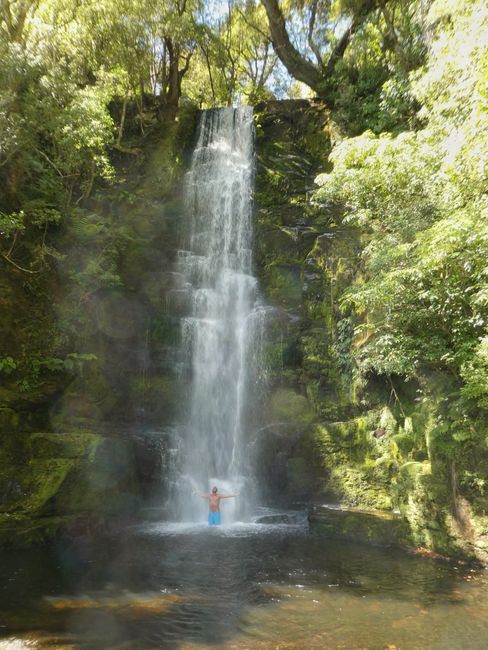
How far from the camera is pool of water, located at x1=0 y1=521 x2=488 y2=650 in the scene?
567 cm

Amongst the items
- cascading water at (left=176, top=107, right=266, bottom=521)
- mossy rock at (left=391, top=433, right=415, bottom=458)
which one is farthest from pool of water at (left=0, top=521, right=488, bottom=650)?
cascading water at (left=176, top=107, right=266, bottom=521)

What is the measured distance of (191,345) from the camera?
15.5m

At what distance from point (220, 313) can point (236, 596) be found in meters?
10.7

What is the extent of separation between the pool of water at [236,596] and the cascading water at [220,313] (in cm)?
327

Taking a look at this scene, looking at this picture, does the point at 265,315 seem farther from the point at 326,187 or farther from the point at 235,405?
the point at 326,187

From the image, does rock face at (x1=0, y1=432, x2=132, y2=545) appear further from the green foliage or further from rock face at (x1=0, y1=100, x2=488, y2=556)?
the green foliage

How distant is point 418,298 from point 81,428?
9240 mm

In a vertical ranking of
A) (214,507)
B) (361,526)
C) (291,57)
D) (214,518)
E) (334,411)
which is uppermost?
(291,57)

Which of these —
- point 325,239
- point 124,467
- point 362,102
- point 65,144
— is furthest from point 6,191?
point 362,102

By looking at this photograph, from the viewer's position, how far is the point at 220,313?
16562 mm

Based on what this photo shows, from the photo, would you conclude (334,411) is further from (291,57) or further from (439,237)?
(291,57)

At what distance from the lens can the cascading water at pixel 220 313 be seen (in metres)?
13.3

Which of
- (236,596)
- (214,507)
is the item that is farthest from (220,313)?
(236,596)

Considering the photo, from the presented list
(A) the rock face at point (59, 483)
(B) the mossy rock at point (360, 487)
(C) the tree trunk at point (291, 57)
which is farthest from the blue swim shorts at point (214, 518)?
(C) the tree trunk at point (291, 57)
